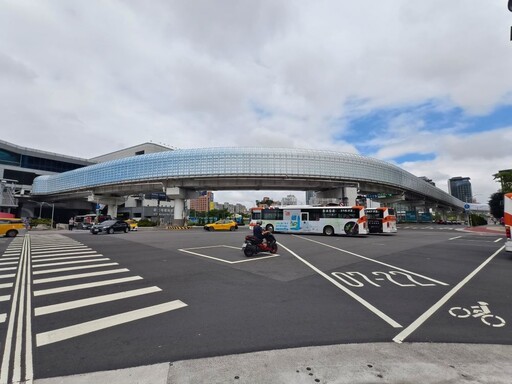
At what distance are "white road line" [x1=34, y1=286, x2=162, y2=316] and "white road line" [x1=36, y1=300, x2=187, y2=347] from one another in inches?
40.6

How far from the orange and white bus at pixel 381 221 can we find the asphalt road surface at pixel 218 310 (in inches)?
820

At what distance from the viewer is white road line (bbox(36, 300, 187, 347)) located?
3832mm

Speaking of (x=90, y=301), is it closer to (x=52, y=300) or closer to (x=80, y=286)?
(x=52, y=300)

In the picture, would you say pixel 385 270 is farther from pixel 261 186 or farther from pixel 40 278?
pixel 261 186

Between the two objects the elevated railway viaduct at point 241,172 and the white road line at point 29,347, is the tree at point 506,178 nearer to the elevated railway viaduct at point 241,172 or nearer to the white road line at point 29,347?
the elevated railway viaduct at point 241,172

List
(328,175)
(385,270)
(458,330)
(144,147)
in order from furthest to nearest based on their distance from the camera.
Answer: (144,147) → (328,175) → (385,270) → (458,330)

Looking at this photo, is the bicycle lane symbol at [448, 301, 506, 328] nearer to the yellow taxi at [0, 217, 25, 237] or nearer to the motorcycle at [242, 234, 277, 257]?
the motorcycle at [242, 234, 277, 257]

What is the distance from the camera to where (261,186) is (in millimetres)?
48156

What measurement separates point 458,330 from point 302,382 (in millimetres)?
3144

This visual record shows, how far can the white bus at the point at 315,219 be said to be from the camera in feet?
78.8

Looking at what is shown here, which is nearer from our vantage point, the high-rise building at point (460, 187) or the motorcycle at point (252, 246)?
the motorcycle at point (252, 246)

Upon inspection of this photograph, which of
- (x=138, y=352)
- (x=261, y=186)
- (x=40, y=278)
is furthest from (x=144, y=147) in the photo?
(x=138, y=352)

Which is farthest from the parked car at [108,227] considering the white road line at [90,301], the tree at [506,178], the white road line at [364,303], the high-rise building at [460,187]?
the high-rise building at [460,187]

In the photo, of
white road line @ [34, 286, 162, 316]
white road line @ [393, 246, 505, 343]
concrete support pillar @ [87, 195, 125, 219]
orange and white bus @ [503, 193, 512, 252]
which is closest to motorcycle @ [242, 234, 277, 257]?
white road line @ [34, 286, 162, 316]
